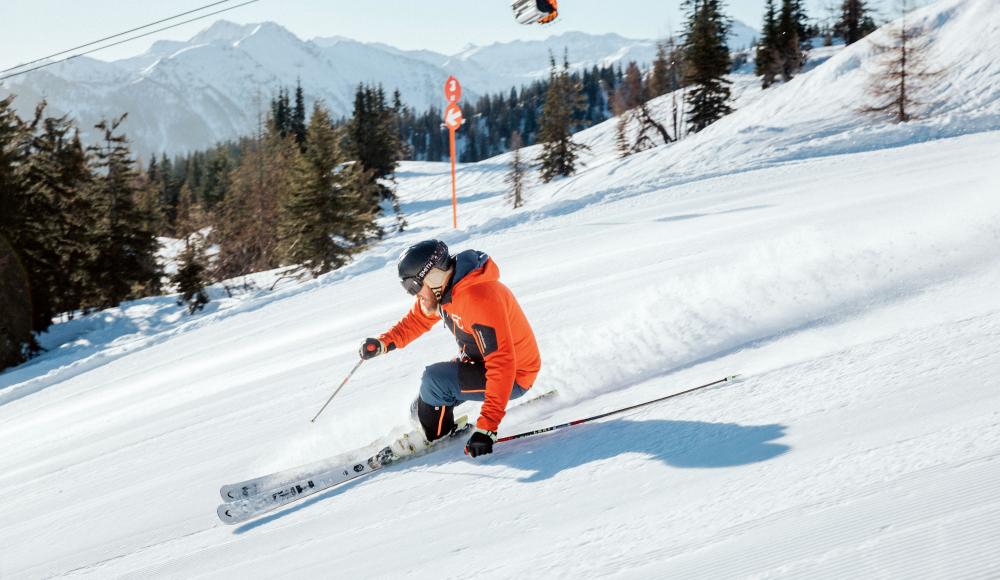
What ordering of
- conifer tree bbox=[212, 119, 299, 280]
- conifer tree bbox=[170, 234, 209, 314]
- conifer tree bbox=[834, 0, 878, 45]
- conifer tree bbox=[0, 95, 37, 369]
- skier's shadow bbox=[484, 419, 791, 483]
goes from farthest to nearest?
conifer tree bbox=[834, 0, 878, 45], conifer tree bbox=[212, 119, 299, 280], conifer tree bbox=[170, 234, 209, 314], conifer tree bbox=[0, 95, 37, 369], skier's shadow bbox=[484, 419, 791, 483]

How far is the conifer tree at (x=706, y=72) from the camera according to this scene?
38906 millimetres

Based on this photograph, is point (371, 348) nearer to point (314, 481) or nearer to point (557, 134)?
point (314, 481)

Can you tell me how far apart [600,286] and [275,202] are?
28.0 m

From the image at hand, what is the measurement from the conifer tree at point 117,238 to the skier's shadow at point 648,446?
1000 inches

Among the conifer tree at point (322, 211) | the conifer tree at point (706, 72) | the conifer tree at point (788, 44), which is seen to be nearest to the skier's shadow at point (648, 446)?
the conifer tree at point (322, 211)

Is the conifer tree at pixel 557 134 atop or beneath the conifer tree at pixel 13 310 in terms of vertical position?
atop

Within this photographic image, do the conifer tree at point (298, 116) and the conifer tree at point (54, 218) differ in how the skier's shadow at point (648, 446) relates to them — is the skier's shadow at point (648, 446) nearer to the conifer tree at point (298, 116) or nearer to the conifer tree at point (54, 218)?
the conifer tree at point (54, 218)

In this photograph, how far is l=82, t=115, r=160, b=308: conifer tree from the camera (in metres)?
24.6

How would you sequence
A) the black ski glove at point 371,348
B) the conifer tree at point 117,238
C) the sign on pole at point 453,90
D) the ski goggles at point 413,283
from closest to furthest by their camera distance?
the ski goggles at point 413,283, the black ski glove at point 371,348, the sign on pole at point 453,90, the conifer tree at point 117,238

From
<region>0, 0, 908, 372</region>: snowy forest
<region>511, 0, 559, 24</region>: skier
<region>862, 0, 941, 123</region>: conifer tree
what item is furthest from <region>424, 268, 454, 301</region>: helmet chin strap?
<region>862, 0, 941, 123</region>: conifer tree

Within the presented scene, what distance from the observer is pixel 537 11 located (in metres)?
8.08

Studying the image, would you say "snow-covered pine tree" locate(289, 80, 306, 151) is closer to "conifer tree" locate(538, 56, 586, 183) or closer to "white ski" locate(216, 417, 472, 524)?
"conifer tree" locate(538, 56, 586, 183)

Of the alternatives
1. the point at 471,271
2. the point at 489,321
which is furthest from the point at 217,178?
the point at 489,321

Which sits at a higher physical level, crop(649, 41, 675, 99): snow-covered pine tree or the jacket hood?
crop(649, 41, 675, 99): snow-covered pine tree
